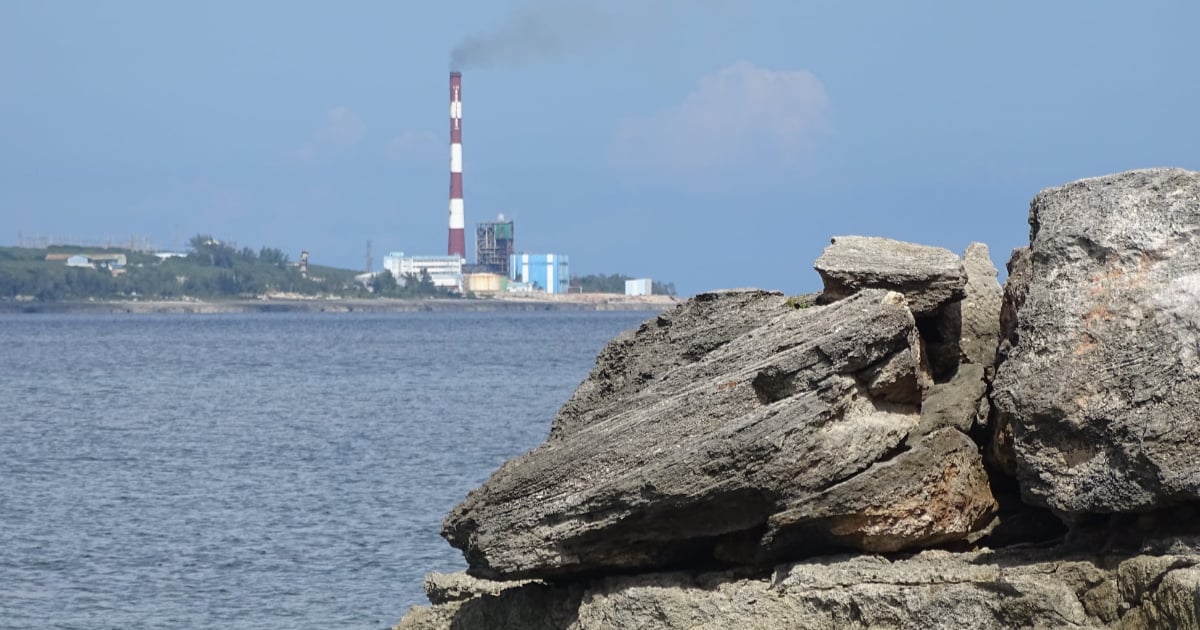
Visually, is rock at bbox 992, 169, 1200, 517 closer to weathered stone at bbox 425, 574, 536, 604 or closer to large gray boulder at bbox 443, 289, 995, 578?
large gray boulder at bbox 443, 289, 995, 578

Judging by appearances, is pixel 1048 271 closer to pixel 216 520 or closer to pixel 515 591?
pixel 515 591

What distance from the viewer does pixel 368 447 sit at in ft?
169

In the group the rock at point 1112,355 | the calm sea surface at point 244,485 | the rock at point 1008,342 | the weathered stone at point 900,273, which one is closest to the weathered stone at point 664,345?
the weathered stone at point 900,273

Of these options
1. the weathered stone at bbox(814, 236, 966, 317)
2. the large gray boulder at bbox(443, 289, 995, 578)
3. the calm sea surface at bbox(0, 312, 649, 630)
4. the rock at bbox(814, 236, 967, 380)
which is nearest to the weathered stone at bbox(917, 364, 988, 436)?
the large gray boulder at bbox(443, 289, 995, 578)

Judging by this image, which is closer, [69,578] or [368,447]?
[69,578]

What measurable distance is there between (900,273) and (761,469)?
2.84 m

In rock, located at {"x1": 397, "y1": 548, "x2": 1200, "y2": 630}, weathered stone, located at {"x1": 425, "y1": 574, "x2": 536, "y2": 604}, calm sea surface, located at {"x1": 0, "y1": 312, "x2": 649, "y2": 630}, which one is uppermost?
rock, located at {"x1": 397, "y1": 548, "x2": 1200, "y2": 630}

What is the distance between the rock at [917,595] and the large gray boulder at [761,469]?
33 cm

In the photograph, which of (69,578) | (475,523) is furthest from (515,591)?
(69,578)

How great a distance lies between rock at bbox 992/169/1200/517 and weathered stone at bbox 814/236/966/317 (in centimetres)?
136

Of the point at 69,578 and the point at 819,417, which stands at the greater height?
the point at 819,417

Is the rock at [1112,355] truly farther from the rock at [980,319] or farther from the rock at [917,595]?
the rock at [980,319]

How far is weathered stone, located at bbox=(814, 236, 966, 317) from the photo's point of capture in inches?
640

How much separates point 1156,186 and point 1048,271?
1200mm
